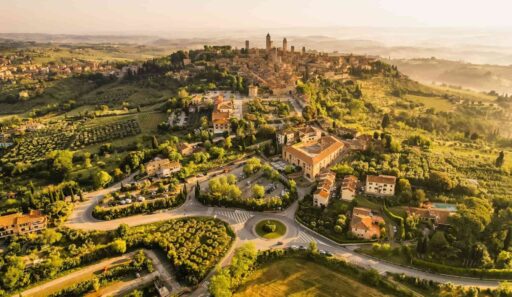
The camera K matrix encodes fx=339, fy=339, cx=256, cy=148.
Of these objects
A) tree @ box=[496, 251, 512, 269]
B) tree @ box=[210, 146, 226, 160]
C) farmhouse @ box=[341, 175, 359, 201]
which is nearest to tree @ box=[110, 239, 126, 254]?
tree @ box=[210, 146, 226, 160]

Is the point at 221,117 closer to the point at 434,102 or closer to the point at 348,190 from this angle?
the point at 348,190

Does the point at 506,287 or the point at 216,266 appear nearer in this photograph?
the point at 506,287

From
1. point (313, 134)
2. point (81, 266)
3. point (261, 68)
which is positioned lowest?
point (81, 266)

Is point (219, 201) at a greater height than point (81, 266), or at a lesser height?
greater

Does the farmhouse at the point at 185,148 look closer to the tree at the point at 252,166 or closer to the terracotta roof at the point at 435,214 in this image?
the tree at the point at 252,166

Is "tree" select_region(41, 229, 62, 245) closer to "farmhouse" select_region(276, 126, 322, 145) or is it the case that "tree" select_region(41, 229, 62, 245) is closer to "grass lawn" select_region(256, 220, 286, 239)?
"grass lawn" select_region(256, 220, 286, 239)

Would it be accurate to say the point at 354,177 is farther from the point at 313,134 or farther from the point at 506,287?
the point at 506,287

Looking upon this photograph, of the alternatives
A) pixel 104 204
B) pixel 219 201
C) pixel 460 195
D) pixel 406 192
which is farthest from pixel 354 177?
pixel 104 204

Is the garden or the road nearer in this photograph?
the road
